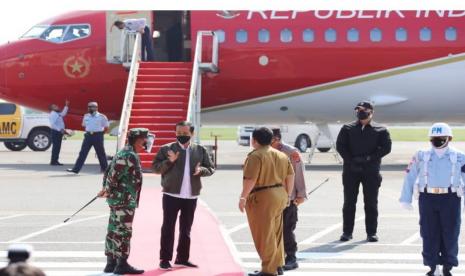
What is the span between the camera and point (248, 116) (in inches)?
1022

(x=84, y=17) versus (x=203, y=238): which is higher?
(x=84, y=17)

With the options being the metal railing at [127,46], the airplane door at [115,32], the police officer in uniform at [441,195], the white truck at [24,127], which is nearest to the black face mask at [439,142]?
the police officer in uniform at [441,195]

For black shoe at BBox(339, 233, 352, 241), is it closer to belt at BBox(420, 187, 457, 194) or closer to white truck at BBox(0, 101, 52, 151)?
belt at BBox(420, 187, 457, 194)

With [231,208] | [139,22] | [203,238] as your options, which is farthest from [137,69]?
[203,238]

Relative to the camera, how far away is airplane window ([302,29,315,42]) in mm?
25000

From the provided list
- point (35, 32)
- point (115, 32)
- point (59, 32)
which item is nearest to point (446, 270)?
point (115, 32)

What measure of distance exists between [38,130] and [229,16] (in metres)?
14.4

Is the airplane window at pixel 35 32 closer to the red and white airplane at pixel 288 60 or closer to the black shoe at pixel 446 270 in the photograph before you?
the red and white airplane at pixel 288 60

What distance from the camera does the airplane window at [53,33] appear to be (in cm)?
2536

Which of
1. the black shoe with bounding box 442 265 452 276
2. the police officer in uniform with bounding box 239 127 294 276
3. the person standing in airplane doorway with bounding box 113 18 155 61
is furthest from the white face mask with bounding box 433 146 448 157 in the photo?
the person standing in airplane doorway with bounding box 113 18 155 61

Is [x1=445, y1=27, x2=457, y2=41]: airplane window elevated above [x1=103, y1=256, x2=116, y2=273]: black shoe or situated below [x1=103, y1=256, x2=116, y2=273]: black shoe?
above

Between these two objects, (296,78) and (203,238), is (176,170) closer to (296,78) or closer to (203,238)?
(203,238)

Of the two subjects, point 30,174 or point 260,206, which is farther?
point 30,174

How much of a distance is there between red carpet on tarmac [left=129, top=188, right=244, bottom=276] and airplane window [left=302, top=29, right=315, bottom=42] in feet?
36.1
